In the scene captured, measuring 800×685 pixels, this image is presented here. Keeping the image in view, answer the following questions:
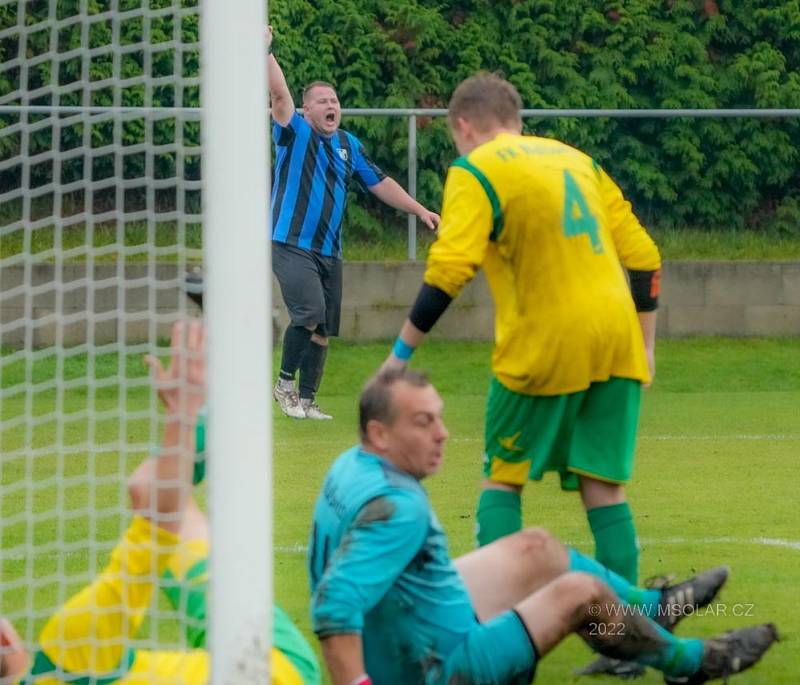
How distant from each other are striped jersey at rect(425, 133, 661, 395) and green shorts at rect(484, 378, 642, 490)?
0.05m

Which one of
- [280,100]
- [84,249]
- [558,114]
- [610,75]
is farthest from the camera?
[610,75]

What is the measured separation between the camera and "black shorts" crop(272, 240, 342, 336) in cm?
1105

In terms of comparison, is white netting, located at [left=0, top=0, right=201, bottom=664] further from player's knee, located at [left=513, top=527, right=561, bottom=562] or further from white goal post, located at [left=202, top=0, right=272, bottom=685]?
player's knee, located at [left=513, top=527, right=561, bottom=562]

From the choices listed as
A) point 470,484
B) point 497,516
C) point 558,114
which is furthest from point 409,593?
point 558,114

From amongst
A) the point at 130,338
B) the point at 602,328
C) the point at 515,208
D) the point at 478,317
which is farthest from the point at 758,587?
the point at 478,317

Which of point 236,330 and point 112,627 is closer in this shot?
point 236,330

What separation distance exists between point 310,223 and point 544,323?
5.78 m

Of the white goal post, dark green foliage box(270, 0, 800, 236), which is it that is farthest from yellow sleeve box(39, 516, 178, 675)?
dark green foliage box(270, 0, 800, 236)

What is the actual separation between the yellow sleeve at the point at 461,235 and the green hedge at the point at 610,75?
9331mm

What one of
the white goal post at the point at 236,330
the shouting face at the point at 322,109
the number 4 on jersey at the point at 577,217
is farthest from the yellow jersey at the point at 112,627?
the shouting face at the point at 322,109

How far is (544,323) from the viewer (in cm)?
562

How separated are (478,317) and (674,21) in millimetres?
4214

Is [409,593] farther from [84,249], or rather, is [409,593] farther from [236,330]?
[84,249]

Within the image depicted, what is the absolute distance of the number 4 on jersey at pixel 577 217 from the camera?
5.61 m
